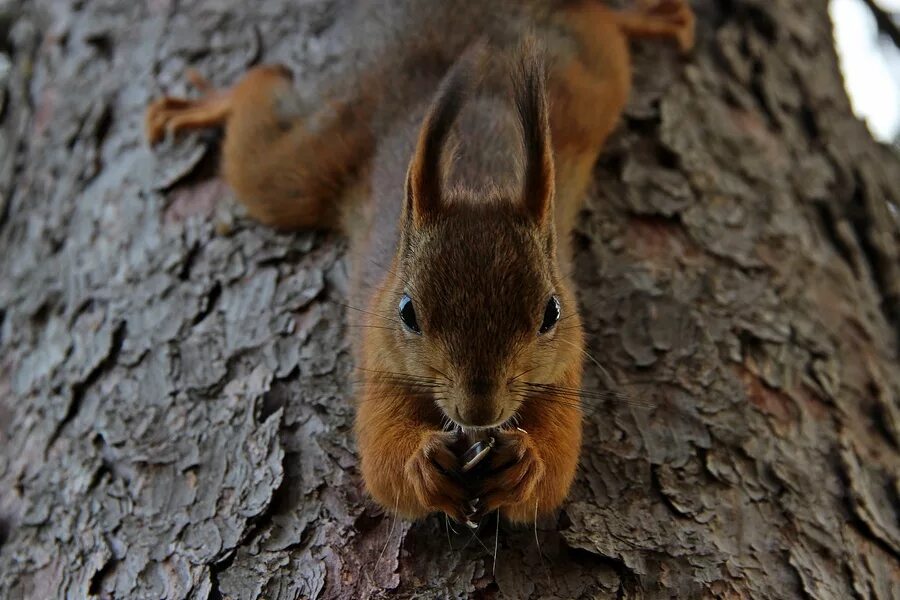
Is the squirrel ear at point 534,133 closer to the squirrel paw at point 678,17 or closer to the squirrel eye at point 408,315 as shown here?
the squirrel eye at point 408,315

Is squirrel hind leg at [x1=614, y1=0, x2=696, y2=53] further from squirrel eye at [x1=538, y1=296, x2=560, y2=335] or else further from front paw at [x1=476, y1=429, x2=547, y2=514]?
front paw at [x1=476, y1=429, x2=547, y2=514]

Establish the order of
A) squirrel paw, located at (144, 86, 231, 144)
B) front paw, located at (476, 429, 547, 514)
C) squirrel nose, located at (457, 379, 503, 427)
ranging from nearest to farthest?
squirrel nose, located at (457, 379, 503, 427) < front paw, located at (476, 429, 547, 514) < squirrel paw, located at (144, 86, 231, 144)

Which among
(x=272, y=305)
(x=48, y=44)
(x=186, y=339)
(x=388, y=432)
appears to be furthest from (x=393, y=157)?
(x=48, y=44)

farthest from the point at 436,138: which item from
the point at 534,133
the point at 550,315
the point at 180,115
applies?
the point at 180,115

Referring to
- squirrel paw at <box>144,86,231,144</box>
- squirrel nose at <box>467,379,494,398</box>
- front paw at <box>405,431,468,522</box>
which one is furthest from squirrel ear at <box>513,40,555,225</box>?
squirrel paw at <box>144,86,231,144</box>

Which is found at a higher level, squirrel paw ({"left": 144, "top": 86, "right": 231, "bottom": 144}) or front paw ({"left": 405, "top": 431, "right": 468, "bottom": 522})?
front paw ({"left": 405, "top": 431, "right": 468, "bottom": 522})

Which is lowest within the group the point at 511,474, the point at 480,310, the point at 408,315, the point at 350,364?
the point at 350,364

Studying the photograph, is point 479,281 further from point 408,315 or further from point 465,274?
point 408,315

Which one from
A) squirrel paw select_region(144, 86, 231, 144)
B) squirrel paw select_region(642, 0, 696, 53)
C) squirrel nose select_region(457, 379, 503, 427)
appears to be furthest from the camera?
squirrel paw select_region(642, 0, 696, 53)
